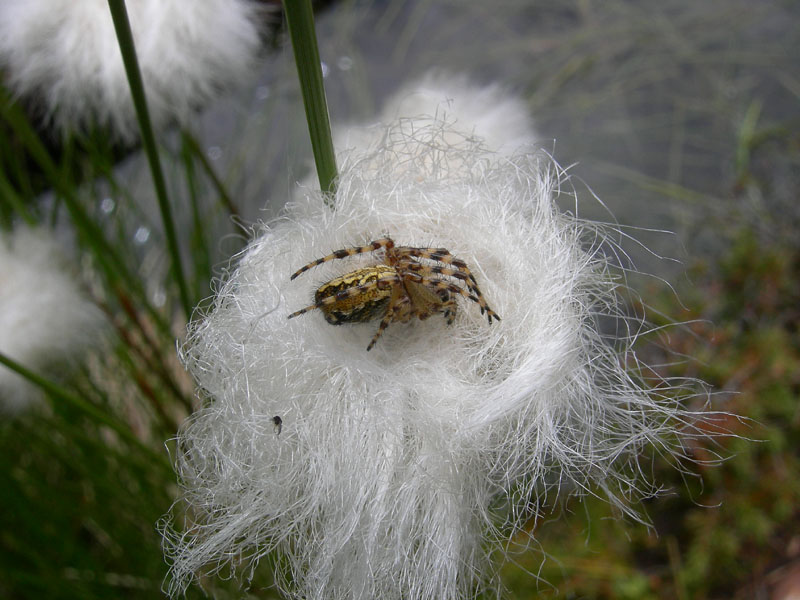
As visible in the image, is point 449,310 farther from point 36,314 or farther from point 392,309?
point 36,314

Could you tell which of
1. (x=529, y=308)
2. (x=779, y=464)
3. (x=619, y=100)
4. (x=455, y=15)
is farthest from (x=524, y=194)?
(x=455, y=15)

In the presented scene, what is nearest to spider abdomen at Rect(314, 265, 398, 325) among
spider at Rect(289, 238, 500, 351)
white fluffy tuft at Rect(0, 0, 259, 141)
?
spider at Rect(289, 238, 500, 351)

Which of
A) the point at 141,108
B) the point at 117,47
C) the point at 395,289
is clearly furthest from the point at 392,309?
the point at 117,47

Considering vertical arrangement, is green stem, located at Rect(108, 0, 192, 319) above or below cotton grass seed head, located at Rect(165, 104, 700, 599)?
above

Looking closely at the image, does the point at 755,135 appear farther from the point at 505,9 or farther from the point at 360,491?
the point at 360,491

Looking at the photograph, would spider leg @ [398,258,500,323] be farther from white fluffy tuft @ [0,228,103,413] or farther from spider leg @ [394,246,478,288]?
white fluffy tuft @ [0,228,103,413]
